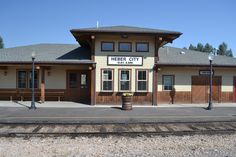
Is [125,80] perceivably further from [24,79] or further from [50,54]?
[24,79]

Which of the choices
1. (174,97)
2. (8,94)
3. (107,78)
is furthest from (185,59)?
(8,94)

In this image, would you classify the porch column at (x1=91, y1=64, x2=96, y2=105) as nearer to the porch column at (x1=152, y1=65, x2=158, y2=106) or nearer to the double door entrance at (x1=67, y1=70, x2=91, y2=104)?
the double door entrance at (x1=67, y1=70, x2=91, y2=104)

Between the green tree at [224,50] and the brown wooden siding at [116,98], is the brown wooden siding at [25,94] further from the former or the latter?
the green tree at [224,50]

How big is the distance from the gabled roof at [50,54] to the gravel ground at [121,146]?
10.6 m

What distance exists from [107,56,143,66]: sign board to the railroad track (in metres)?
8.21

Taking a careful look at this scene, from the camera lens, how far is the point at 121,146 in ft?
26.8

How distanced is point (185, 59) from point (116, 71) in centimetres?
612

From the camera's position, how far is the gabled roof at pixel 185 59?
65.8 feet

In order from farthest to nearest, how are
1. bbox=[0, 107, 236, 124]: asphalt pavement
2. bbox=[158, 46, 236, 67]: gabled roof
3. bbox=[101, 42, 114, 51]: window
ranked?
1. bbox=[158, 46, 236, 67]: gabled roof
2. bbox=[101, 42, 114, 51]: window
3. bbox=[0, 107, 236, 124]: asphalt pavement

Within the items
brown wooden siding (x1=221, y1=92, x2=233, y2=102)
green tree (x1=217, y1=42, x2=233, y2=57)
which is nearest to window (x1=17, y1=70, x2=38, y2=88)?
brown wooden siding (x1=221, y1=92, x2=233, y2=102)

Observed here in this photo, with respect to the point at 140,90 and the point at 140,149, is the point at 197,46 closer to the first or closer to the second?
the point at 140,90

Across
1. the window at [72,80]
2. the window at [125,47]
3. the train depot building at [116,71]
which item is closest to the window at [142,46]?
the train depot building at [116,71]

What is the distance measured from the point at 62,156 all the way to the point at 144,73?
42.8 ft

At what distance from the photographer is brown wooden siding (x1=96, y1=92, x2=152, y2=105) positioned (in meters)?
19.2
